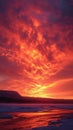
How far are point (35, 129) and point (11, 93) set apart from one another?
121 m

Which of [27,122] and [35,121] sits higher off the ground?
[35,121]

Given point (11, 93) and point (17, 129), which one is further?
point (11, 93)

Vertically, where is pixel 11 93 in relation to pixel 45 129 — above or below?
above

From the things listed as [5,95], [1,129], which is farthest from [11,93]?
[1,129]

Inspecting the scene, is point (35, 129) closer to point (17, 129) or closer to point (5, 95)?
point (17, 129)

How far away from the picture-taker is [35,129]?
15758 millimetres

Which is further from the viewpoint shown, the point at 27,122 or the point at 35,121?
the point at 35,121

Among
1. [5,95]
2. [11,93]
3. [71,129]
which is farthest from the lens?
[11,93]

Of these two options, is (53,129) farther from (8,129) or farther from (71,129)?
(8,129)

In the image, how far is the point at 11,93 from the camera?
136m

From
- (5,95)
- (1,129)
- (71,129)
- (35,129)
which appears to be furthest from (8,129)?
(5,95)

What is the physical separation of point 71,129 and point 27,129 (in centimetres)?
262

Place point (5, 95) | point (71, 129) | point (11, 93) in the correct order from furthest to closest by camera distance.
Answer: point (11, 93) < point (5, 95) < point (71, 129)

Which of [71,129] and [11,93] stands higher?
[11,93]
